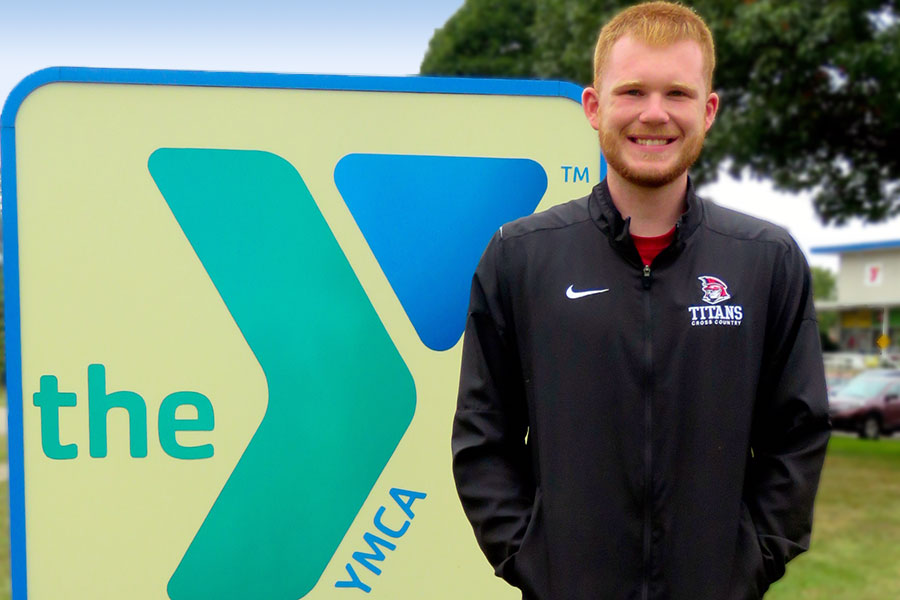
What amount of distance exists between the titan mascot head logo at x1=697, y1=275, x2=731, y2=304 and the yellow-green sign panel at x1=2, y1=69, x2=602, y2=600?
1.95 ft

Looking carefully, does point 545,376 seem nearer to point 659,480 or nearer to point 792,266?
point 659,480

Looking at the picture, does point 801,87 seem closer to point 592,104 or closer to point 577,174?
point 577,174

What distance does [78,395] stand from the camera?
2.15 m

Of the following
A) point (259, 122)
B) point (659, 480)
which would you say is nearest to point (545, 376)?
point (659, 480)

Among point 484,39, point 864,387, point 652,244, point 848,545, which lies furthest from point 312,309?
point 864,387

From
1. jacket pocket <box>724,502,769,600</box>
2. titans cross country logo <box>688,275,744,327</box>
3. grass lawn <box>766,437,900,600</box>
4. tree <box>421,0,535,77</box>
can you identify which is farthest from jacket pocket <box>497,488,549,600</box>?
tree <box>421,0,535,77</box>

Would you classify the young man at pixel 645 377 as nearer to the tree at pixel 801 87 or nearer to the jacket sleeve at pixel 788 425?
the jacket sleeve at pixel 788 425

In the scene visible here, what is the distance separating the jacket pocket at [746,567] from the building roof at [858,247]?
40302 millimetres

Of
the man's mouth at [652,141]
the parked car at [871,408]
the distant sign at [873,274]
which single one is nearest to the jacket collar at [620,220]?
the man's mouth at [652,141]

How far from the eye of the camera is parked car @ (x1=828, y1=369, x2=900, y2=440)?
18.7m

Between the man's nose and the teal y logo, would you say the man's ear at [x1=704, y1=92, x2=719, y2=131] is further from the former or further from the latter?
the teal y logo

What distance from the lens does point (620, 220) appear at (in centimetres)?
181

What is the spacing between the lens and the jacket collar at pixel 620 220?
5.91 feet

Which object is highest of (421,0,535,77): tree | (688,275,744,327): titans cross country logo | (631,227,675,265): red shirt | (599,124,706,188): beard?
(421,0,535,77): tree
